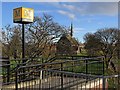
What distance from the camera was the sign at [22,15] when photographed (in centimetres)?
727

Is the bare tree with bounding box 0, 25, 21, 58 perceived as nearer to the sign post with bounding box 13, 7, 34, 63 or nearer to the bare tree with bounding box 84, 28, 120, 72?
the sign post with bounding box 13, 7, 34, 63

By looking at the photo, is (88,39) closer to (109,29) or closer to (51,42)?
(109,29)

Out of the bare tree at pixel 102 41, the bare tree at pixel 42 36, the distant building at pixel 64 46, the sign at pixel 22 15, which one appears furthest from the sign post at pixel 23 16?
the bare tree at pixel 102 41

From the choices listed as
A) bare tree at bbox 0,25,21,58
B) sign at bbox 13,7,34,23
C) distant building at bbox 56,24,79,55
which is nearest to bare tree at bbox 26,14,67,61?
distant building at bbox 56,24,79,55

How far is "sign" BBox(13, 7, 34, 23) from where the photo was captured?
286 inches

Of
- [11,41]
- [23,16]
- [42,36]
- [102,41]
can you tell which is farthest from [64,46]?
[102,41]

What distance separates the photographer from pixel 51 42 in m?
10.5

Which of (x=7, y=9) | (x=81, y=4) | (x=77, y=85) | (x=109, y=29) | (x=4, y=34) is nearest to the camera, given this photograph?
(x=77, y=85)


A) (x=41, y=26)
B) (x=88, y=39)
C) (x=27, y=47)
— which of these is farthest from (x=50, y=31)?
(x=88, y=39)

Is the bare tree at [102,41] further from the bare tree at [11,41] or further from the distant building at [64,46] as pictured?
the bare tree at [11,41]

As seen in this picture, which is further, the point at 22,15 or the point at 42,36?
the point at 42,36

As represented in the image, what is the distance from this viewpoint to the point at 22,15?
24.0 feet

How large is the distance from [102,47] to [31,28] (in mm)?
7772

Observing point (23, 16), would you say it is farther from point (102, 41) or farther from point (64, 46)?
point (102, 41)
